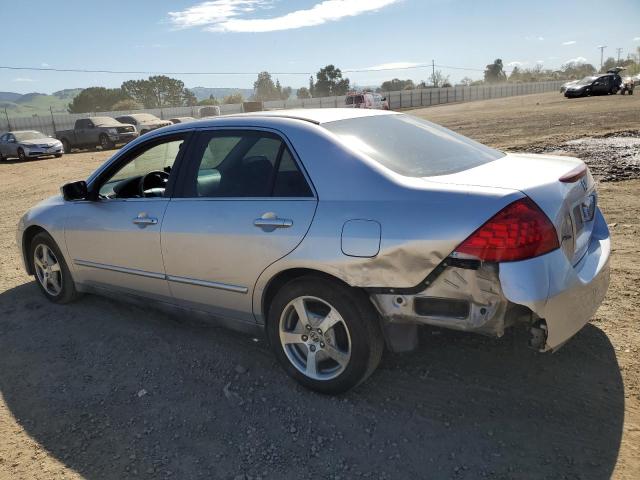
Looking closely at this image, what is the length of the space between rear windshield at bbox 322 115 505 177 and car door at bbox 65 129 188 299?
1356 millimetres

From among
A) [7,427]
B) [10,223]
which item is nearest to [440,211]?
[7,427]

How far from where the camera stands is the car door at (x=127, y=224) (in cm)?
373

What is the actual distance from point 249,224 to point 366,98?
37612mm

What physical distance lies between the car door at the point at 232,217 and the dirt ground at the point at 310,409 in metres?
0.55

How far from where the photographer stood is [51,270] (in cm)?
480

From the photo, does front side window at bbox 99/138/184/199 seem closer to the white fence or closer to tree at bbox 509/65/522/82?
the white fence

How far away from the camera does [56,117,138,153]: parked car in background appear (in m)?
26.0

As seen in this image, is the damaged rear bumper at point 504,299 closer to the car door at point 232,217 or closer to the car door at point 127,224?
the car door at point 232,217

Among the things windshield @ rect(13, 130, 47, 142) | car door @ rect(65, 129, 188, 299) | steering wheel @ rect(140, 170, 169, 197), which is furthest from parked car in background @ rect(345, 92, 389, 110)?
car door @ rect(65, 129, 188, 299)

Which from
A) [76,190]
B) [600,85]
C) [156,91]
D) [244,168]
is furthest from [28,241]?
[156,91]

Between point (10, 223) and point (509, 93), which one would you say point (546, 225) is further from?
point (509, 93)

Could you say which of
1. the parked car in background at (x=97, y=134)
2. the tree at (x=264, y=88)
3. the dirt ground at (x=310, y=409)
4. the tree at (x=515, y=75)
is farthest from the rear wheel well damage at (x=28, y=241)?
the tree at (x=515, y=75)

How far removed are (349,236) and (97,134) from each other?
26.7 metres

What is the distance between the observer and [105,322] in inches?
173
